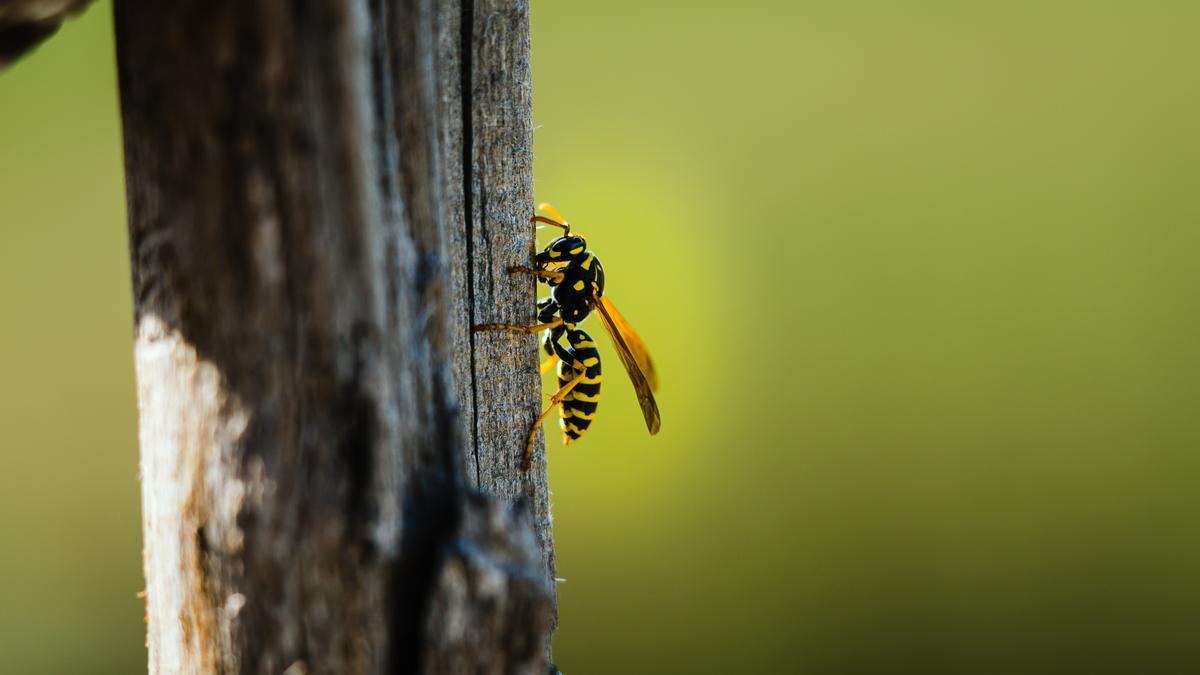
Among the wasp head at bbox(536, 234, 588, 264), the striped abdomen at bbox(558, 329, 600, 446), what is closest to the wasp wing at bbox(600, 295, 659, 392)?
the striped abdomen at bbox(558, 329, 600, 446)

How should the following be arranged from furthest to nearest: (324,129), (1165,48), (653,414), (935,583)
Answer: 1. (935,583)
2. (1165,48)
3. (653,414)
4. (324,129)

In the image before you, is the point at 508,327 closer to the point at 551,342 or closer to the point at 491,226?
the point at 491,226

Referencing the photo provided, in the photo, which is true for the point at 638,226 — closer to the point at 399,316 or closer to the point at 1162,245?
the point at 1162,245

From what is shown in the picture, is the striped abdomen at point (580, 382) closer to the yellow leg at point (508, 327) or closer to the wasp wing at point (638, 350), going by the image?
the wasp wing at point (638, 350)

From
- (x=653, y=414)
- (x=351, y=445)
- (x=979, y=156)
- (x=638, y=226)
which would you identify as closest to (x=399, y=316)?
(x=351, y=445)

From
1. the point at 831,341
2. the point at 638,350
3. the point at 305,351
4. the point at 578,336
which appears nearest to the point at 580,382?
the point at 578,336

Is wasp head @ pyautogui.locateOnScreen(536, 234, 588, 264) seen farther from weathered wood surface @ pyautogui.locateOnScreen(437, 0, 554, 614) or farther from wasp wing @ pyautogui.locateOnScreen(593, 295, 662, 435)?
weathered wood surface @ pyautogui.locateOnScreen(437, 0, 554, 614)
